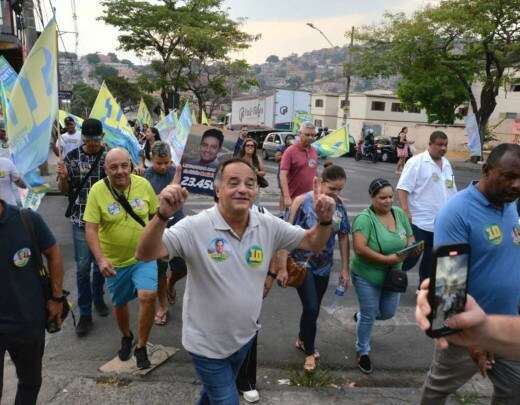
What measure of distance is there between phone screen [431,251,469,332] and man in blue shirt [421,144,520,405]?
108cm

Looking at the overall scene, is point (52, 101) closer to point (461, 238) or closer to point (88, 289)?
point (88, 289)

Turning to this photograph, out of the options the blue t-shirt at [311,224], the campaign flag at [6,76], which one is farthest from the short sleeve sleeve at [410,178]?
the campaign flag at [6,76]

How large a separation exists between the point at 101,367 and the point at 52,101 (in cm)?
232

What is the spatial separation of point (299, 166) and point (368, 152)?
2257 cm

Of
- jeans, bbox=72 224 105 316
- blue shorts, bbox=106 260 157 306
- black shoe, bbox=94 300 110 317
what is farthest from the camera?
black shoe, bbox=94 300 110 317

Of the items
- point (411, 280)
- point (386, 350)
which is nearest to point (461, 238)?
point (386, 350)

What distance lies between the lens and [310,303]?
12.9 ft

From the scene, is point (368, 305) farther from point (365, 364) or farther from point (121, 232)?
point (121, 232)

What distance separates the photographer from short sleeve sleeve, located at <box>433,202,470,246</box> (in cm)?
273

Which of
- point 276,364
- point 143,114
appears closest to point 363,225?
point 276,364

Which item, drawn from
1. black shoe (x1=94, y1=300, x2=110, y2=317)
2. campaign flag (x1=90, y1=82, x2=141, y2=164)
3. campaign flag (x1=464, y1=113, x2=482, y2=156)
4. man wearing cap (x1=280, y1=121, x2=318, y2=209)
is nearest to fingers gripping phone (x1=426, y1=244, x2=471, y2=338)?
black shoe (x1=94, y1=300, x2=110, y2=317)

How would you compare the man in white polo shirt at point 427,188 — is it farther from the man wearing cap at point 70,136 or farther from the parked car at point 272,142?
the parked car at point 272,142

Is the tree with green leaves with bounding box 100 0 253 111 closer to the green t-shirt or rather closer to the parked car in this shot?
the parked car

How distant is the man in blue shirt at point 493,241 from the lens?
2.69m
